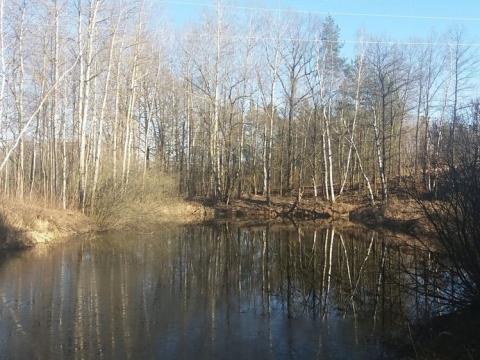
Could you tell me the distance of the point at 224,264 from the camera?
14.3 m

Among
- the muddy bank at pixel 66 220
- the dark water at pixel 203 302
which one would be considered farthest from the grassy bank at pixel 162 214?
the dark water at pixel 203 302

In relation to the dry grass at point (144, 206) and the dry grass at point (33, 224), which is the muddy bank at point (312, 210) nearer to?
the dry grass at point (144, 206)

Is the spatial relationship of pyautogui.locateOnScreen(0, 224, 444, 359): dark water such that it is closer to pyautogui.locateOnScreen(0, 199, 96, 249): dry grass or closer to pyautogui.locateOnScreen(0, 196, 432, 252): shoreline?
pyautogui.locateOnScreen(0, 199, 96, 249): dry grass

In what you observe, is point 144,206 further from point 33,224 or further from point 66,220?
point 33,224

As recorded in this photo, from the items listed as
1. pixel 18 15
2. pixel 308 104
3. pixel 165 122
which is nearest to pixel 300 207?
pixel 308 104

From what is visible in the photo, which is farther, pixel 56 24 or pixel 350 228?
pixel 350 228

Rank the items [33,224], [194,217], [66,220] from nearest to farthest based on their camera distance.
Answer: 1. [33,224]
2. [66,220]
3. [194,217]

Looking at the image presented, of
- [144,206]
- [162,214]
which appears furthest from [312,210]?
[144,206]

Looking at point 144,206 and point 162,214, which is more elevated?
point 144,206

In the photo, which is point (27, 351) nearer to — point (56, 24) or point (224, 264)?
point (224, 264)

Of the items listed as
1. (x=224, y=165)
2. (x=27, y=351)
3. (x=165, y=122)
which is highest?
(x=165, y=122)

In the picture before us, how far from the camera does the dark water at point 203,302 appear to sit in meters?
7.14

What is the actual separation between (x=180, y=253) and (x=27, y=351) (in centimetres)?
949

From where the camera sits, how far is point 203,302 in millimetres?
9688
